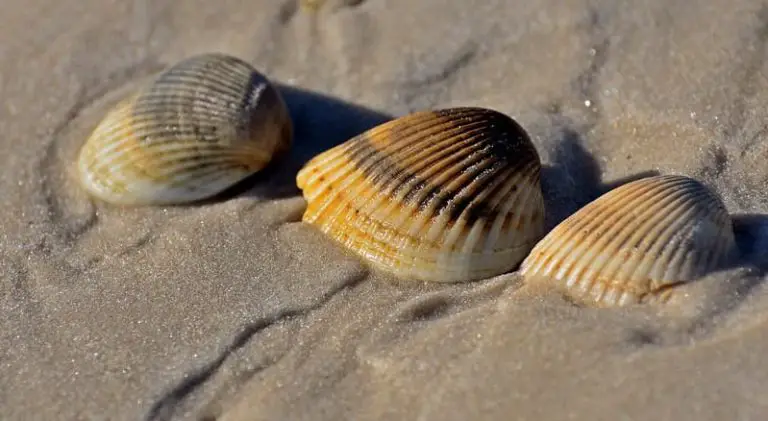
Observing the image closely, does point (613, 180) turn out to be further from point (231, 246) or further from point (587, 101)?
point (231, 246)

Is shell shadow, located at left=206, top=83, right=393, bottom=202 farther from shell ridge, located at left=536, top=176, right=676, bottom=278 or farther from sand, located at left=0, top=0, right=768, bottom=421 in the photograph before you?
shell ridge, located at left=536, top=176, right=676, bottom=278

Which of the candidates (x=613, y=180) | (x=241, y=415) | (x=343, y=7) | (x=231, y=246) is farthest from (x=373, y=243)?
(x=343, y=7)

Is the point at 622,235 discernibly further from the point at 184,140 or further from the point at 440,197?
the point at 184,140

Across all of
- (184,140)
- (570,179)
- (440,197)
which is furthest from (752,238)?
(184,140)

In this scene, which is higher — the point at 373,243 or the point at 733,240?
the point at 733,240

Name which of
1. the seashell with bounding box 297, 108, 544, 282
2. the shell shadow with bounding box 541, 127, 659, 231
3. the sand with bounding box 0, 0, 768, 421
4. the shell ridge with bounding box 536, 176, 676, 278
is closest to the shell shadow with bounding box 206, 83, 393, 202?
the sand with bounding box 0, 0, 768, 421

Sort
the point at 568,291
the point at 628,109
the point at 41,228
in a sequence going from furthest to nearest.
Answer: the point at 628,109
the point at 41,228
the point at 568,291
